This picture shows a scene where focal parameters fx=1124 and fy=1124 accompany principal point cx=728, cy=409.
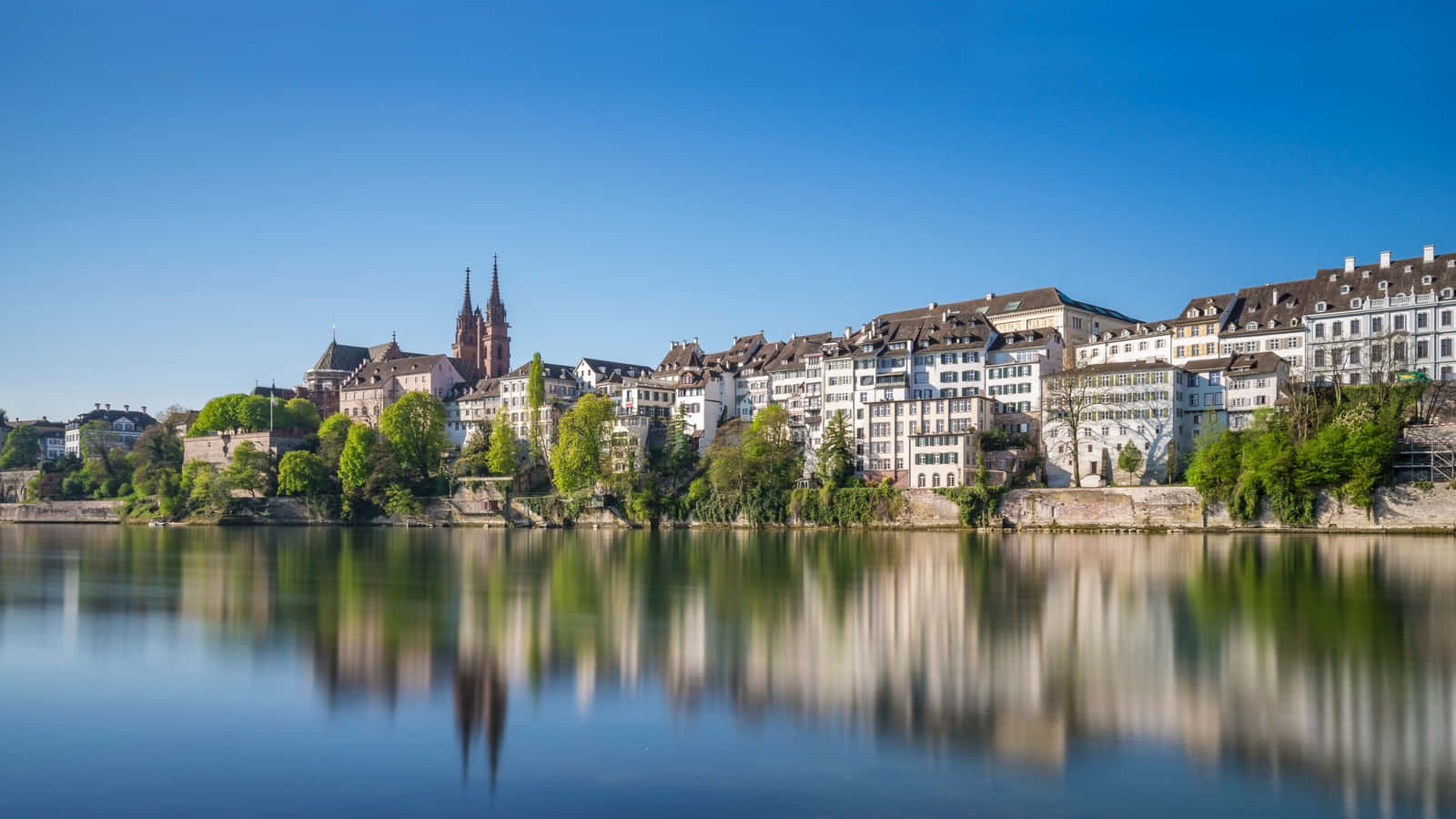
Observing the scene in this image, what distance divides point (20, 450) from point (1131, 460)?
409 feet

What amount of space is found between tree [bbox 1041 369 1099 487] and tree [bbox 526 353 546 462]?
134ft

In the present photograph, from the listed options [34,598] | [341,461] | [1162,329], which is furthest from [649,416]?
[34,598]

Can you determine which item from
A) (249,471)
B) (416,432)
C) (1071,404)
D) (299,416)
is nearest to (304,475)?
(249,471)

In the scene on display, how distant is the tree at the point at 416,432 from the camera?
92625 mm

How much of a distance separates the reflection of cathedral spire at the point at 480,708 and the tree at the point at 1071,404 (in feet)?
163

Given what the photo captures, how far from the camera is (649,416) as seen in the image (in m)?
89.0

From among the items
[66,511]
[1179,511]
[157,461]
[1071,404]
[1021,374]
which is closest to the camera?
[1179,511]

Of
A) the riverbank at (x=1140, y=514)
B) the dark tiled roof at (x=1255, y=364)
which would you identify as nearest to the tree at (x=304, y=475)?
the riverbank at (x=1140, y=514)

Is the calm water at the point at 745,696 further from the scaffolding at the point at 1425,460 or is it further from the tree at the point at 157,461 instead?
the tree at the point at 157,461

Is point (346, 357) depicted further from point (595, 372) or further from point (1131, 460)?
point (1131, 460)

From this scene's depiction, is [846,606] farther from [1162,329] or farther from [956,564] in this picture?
[1162,329]

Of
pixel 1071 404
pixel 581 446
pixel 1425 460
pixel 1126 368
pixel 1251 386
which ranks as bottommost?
pixel 1425 460

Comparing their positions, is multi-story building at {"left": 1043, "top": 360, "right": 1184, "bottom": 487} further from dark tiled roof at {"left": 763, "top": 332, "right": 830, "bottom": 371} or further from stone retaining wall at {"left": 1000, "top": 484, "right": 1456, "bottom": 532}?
dark tiled roof at {"left": 763, "top": 332, "right": 830, "bottom": 371}

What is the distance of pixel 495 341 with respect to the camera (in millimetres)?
127938
